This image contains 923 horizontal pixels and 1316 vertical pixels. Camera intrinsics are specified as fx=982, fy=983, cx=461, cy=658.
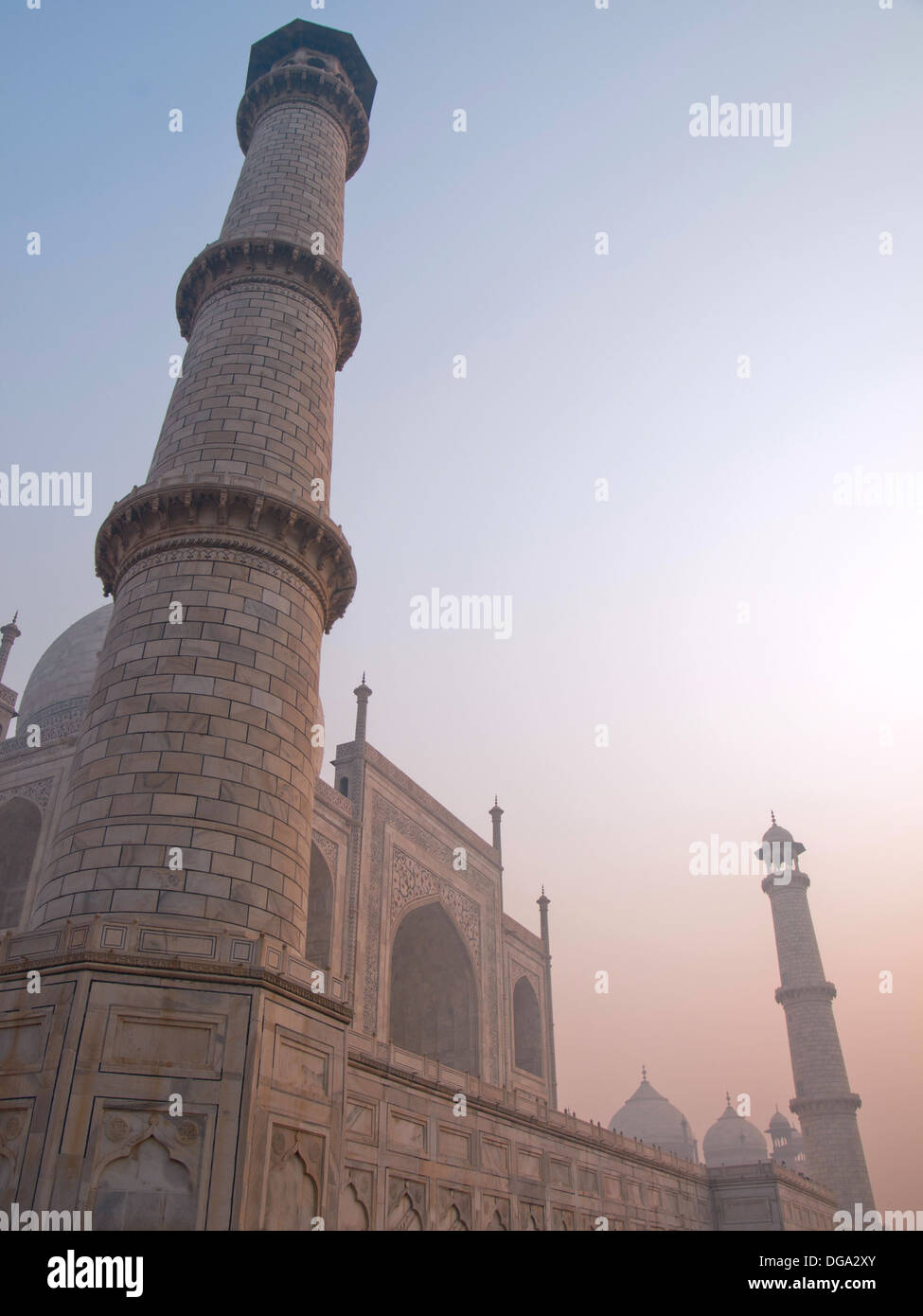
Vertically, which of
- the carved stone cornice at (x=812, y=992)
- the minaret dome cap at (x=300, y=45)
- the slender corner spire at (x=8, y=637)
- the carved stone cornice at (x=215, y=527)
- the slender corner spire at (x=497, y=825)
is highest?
the minaret dome cap at (x=300, y=45)

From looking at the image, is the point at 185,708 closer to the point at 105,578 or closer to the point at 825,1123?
the point at 105,578

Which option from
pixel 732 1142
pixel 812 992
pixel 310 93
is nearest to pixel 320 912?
pixel 310 93

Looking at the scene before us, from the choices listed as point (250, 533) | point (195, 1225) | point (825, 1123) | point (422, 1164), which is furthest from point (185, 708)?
point (825, 1123)

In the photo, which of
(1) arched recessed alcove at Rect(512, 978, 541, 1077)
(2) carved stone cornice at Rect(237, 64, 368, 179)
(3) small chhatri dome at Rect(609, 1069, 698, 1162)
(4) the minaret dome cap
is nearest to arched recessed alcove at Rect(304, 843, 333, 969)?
(1) arched recessed alcove at Rect(512, 978, 541, 1077)

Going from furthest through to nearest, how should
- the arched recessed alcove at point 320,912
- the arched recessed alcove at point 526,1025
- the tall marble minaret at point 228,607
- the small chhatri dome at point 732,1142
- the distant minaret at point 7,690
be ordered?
the small chhatri dome at point 732,1142, the arched recessed alcove at point 526,1025, the distant minaret at point 7,690, the arched recessed alcove at point 320,912, the tall marble minaret at point 228,607

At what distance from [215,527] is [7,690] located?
18138mm

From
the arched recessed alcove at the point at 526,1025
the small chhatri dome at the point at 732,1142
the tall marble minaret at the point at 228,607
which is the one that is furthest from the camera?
the small chhatri dome at the point at 732,1142

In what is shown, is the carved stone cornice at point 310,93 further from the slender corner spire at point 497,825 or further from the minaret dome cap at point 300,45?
the slender corner spire at point 497,825

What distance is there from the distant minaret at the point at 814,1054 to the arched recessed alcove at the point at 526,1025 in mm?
9826

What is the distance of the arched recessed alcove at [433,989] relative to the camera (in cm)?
2556

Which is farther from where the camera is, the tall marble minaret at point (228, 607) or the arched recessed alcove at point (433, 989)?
the arched recessed alcove at point (433, 989)

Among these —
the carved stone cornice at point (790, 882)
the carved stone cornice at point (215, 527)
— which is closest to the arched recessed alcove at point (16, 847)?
the carved stone cornice at point (215, 527)

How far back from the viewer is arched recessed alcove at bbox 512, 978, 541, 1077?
30181mm

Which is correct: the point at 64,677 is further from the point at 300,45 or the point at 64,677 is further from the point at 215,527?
the point at 215,527
